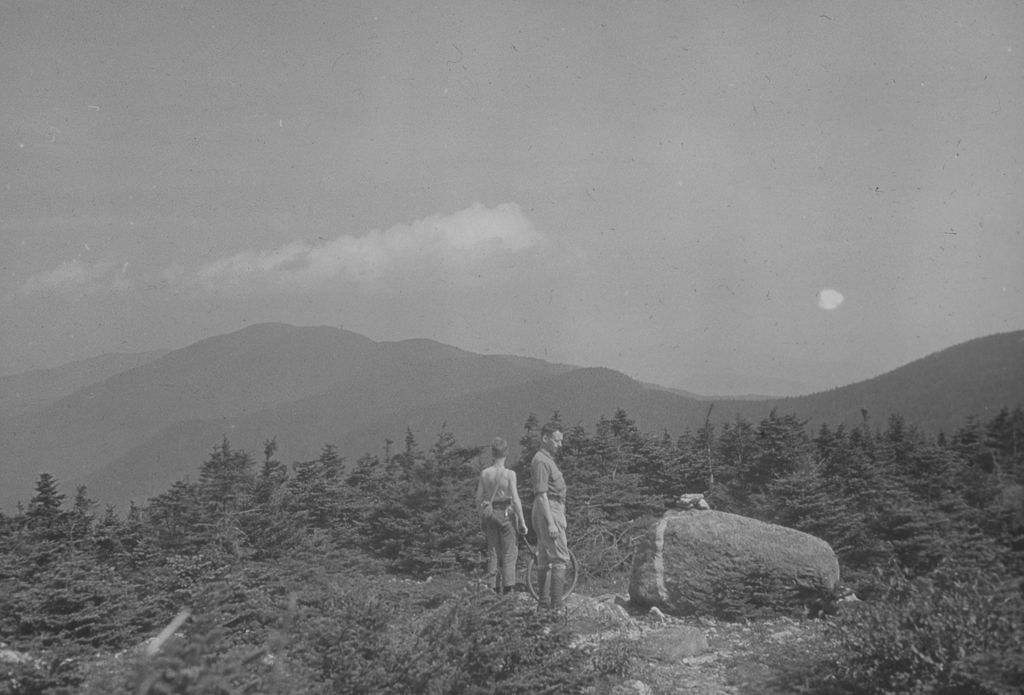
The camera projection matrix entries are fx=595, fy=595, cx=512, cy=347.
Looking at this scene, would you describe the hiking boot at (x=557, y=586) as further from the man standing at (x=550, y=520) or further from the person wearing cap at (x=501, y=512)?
the person wearing cap at (x=501, y=512)

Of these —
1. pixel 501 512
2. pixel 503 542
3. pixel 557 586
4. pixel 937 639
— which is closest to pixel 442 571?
pixel 503 542

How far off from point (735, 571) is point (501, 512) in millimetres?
3431

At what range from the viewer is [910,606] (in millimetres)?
5309

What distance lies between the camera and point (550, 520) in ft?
24.9

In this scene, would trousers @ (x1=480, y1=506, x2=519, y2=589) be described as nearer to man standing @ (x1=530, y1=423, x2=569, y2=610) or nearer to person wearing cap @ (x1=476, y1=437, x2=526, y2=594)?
person wearing cap @ (x1=476, y1=437, x2=526, y2=594)

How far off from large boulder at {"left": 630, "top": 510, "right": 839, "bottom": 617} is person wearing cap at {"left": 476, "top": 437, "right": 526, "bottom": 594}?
84.9 inches

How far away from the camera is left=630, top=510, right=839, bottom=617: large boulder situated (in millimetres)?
8211

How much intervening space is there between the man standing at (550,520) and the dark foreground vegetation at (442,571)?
62.0 inches

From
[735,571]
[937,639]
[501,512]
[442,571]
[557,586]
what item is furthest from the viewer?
[442,571]

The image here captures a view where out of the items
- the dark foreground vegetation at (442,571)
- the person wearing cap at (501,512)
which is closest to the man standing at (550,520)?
A: the person wearing cap at (501,512)

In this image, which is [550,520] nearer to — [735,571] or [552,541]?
[552,541]

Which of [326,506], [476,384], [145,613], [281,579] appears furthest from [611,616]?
[476,384]

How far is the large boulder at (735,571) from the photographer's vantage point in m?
8.21

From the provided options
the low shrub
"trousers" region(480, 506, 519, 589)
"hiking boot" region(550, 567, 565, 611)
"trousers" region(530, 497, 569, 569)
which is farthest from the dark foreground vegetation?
"trousers" region(530, 497, 569, 569)
